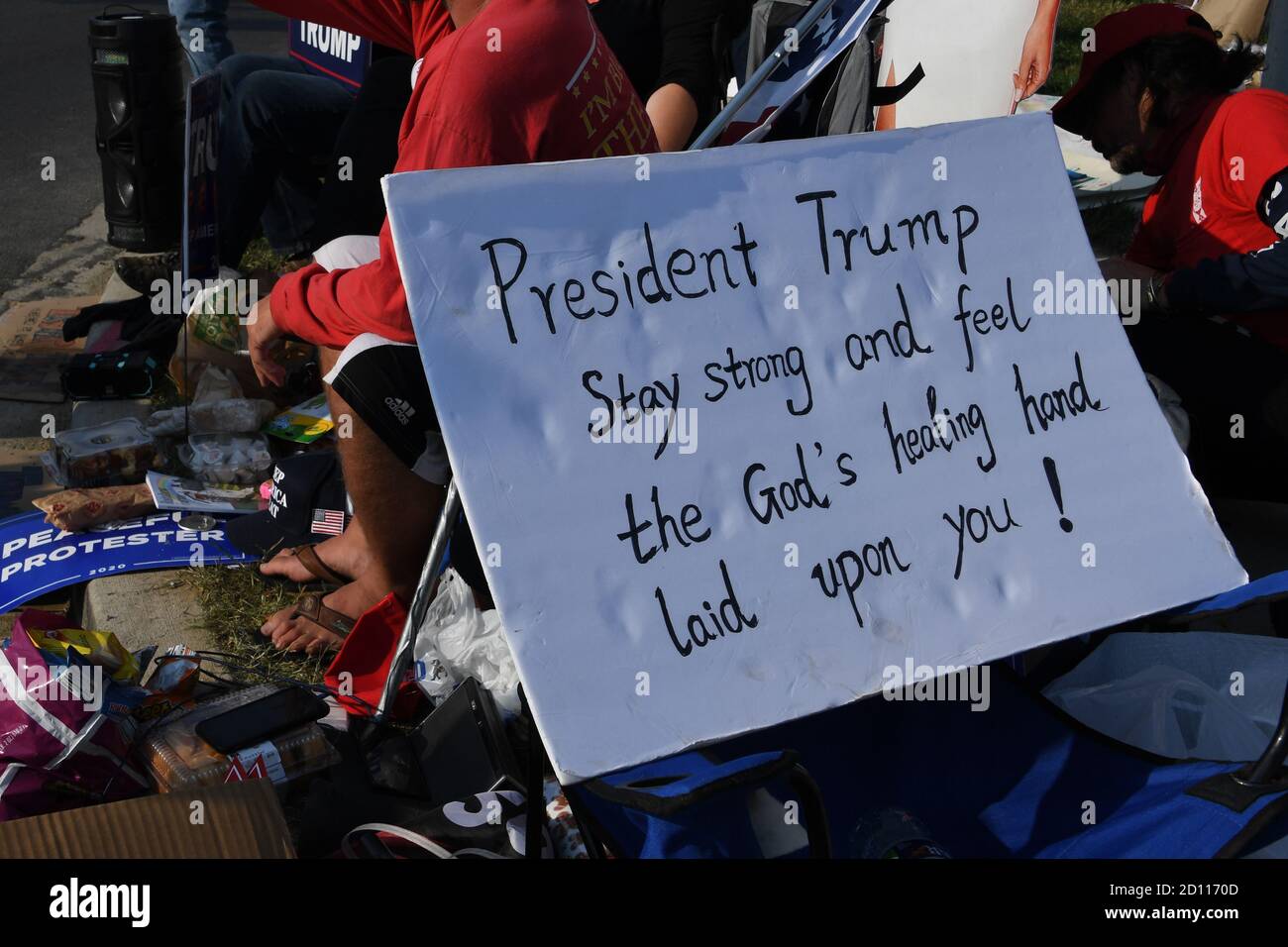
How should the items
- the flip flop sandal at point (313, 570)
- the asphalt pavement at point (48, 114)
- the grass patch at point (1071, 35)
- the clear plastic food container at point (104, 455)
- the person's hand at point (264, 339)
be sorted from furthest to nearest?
the grass patch at point (1071, 35), the asphalt pavement at point (48, 114), the clear plastic food container at point (104, 455), the flip flop sandal at point (313, 570), the person's hand at point (264, 339)

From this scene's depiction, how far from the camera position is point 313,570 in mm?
2900

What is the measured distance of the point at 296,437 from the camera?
11.2 feet

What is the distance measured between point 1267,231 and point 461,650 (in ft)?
7.14

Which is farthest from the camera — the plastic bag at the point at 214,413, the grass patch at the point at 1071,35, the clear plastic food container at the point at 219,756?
the grass patch at the point at 1071,35

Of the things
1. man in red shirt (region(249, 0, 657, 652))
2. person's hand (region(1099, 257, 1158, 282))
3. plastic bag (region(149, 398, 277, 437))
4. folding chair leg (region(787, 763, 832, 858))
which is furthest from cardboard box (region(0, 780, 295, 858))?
person's hand (region(1099, 257, 1158, 282))

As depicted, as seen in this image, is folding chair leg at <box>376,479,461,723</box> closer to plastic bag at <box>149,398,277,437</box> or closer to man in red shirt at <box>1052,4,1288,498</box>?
plastic bag at <box>149,398,277,437</box>

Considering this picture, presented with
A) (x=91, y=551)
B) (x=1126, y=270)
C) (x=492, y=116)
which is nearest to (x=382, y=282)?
(x=492, y=116)

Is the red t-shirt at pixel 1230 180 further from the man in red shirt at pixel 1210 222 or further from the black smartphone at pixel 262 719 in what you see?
the black smartphone at pixel 262 719

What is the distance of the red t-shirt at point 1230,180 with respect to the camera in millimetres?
2852

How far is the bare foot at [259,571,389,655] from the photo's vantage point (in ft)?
8.82

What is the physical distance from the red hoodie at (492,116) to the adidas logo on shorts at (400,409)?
A: 0.13 meters

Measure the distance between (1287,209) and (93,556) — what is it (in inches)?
117

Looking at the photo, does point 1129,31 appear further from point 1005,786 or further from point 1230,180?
point 1005,786

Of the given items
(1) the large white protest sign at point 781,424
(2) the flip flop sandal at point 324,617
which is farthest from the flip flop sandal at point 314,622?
(1) the large white protest sign at point 781,424
